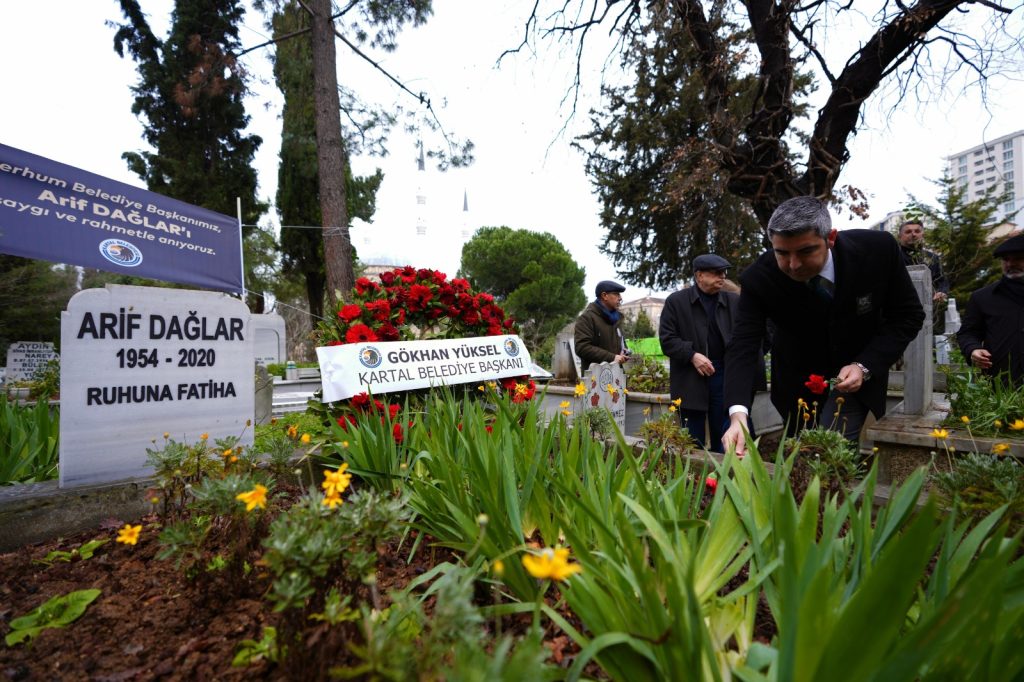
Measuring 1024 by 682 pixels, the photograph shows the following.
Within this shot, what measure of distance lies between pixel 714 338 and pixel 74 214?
272 inches

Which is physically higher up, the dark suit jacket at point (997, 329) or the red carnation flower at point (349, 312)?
the red carnation flower at point (349, 312)

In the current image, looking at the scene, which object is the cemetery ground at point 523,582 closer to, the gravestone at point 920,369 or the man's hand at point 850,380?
the man's hand at point 850,380

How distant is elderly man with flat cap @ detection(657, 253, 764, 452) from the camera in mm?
3811

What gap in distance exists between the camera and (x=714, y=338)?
3951 millimetres

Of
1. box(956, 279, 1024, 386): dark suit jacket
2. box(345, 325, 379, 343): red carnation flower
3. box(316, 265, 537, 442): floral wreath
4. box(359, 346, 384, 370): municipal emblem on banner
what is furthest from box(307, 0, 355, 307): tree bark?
box(956, 279, 1024, 386): dark suit jacket

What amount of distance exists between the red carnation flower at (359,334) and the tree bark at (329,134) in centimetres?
615

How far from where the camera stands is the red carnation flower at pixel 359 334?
9.72ft

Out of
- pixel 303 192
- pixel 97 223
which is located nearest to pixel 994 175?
pixel 97 223

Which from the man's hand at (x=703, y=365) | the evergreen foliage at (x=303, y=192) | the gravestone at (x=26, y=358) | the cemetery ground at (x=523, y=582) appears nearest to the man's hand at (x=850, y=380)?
the cemetery ground at (x=523, y=582)

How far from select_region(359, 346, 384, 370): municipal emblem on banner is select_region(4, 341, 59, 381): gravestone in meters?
11.0

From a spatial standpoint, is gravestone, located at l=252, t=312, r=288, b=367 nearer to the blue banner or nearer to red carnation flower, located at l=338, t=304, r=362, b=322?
the blue banner

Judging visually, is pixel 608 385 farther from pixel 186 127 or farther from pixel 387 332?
pixel 186 127

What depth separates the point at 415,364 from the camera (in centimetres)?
310

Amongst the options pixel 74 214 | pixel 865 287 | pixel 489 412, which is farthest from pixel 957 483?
pixel 74 214
